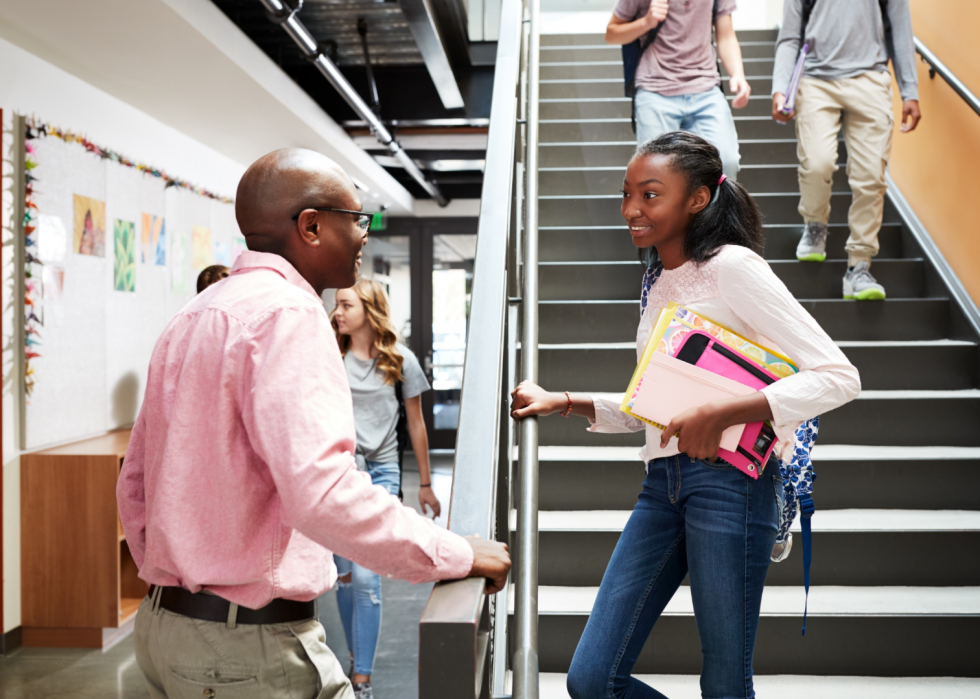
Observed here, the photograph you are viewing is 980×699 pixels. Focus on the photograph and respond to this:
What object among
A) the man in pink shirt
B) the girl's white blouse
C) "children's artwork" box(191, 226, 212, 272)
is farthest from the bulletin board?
the girl's white blouse

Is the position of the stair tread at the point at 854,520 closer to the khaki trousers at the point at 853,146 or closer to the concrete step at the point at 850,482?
the concrete step at the point at 850,482

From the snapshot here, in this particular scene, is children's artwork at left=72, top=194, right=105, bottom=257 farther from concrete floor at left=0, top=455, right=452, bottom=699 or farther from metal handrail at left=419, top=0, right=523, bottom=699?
metal handrail at left=419, top=0, right=523, bottom=699

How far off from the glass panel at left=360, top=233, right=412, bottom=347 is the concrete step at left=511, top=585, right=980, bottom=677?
8791mm

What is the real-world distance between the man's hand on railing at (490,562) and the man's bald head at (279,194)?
528mm

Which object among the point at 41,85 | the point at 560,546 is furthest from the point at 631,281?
the point at 41,85

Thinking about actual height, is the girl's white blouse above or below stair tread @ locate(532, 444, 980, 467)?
above

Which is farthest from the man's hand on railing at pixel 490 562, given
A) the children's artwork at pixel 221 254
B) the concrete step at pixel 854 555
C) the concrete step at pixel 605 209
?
the children's artwork at pixel 221 254

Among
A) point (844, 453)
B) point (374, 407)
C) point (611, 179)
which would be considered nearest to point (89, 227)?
point (374, 407)

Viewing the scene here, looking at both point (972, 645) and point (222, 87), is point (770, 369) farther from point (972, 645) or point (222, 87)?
point (222, 87)

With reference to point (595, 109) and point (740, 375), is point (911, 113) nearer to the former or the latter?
point (595, 109)

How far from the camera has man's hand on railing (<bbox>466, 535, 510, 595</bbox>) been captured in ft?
3.27

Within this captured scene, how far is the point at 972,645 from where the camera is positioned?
2.23m

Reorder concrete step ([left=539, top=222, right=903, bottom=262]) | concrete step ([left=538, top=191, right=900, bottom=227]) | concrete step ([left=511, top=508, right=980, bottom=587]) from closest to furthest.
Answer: concrete step ([left=511, top=508, right=980, bottom=587]) → concrete step ([left=539, top=222, right=903, bottom=262]) → concrete step ([left=538, top=191, right=900, bottom=227])

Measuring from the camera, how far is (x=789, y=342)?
53.6 inches
